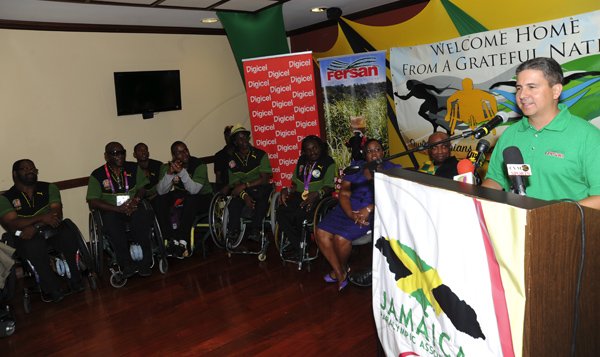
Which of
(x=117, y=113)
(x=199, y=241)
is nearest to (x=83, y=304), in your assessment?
(x=199, y=241)

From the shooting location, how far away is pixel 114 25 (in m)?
5.46

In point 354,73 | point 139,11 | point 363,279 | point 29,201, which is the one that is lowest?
point 363,279

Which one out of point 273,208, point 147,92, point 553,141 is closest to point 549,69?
point 553,141

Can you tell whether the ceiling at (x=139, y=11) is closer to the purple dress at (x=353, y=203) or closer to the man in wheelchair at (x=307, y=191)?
the man in wheelchair at (x=307, y=191)

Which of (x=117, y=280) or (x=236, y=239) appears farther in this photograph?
(x=236, y=239)

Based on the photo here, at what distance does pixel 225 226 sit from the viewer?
4.55 metres

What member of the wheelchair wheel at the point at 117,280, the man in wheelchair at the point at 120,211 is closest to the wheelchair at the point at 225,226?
the man in wheelchair at the point at 120,211

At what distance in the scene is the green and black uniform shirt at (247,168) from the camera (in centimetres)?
471

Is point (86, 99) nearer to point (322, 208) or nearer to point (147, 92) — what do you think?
point (147, 92)

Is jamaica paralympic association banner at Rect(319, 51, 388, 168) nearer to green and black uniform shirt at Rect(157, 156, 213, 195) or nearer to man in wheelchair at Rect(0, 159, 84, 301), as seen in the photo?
green and black uniform shirt at Rect(157, 156, 213, 195)

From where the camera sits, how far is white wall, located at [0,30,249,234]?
4961 millimetres

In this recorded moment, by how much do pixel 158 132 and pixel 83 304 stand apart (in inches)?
103

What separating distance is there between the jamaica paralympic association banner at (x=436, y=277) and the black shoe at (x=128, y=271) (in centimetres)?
297

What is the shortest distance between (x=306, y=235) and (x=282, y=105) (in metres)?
1.76
